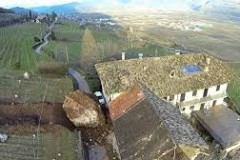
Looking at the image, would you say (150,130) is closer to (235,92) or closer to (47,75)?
(47,75)

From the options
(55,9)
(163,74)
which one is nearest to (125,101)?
(163,74)

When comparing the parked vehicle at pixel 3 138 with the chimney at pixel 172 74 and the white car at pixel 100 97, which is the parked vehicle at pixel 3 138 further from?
the chimney at pixel 172 74

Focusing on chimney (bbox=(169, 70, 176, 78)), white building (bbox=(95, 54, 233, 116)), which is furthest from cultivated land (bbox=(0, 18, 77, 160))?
chimney (bbox=(169, 70, 176, 78))

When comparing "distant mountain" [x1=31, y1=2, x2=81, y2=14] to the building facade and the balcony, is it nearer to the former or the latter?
the building facade

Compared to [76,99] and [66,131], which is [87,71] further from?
[66,131]

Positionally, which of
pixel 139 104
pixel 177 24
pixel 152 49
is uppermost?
pixel 139 104

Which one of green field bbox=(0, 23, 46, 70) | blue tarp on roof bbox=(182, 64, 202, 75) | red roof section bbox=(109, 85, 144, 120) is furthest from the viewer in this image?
green field bbox=(0, 23, 46, 70)

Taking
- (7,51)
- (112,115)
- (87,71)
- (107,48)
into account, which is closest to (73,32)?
(107,48)
